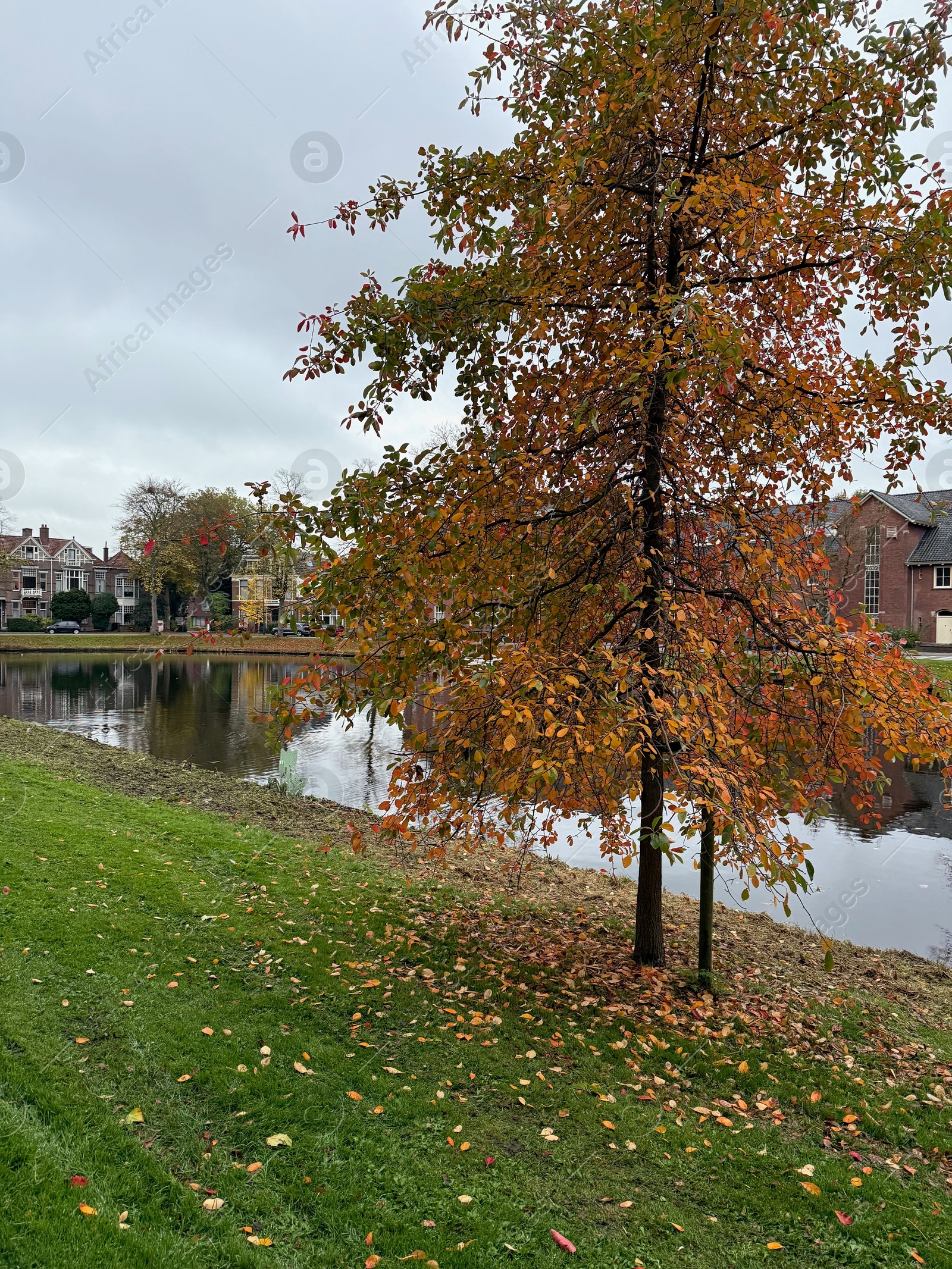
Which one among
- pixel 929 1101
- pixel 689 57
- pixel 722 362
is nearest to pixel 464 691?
pixel 722 362

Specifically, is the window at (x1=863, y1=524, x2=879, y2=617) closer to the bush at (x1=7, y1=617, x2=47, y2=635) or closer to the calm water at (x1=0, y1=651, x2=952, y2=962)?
the calm water at (x1=0, y1=651, x2=952, y2=962)

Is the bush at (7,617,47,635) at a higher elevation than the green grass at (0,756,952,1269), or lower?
higher

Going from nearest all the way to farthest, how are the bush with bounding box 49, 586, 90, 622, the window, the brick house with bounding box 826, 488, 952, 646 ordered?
the brick house with bounding box 826, 488, 952, 646
the window
the bush with bounding box 49, 586, 90, 622

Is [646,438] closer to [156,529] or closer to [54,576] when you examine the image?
Answer: [156,529]

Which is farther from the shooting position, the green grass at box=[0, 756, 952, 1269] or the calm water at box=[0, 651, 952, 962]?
the calm water at box=[0, 651, 952, 962]

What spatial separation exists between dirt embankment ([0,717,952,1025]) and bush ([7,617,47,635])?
5624 cm

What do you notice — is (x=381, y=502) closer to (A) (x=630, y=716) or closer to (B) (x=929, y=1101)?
(A) (x=630, y=716)

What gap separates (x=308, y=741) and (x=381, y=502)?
1861cm

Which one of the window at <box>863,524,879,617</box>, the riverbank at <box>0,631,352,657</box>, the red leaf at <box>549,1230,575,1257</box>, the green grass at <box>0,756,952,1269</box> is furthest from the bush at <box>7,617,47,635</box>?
the red leaf at <box>549,1230,575,1257</box>

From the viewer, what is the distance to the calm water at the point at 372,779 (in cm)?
1031

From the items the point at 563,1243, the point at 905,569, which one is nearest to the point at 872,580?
the point at 905,569

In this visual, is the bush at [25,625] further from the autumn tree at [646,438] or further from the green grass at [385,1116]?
the autumn tree at [646,438]

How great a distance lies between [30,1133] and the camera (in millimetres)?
3486

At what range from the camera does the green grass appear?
132 inches
